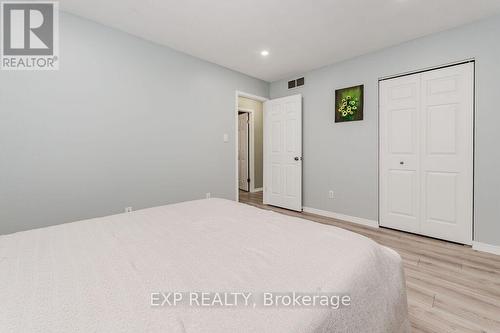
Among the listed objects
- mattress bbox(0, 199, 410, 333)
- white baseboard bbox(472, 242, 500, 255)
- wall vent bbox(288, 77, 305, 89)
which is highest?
wall vent bbox(288, 77, 305, 89)

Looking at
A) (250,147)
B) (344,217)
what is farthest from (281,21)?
(250,147)

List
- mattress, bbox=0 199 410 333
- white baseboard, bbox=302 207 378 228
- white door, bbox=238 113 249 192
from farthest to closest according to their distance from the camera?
white door, bbox=238 113 249 192
white baseboard, bbox=302 207 378 228
mattress, bbox=0 199 410 333

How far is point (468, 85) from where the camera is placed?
2.53 meters

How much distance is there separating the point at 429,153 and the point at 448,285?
1.65 m

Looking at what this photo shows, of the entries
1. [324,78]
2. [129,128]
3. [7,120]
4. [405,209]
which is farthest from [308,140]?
[7,120]

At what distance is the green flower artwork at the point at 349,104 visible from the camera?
336 centimetres

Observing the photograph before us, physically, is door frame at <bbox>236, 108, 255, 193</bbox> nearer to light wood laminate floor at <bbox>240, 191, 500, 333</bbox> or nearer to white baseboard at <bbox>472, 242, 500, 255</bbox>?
light wood laminate floor at <bbox>240, 191, 500, 333</bbox>

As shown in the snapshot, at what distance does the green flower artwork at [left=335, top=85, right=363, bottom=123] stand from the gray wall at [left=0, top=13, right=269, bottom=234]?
6.53 ft

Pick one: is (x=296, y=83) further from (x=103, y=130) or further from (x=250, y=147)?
(x=103, y=130)

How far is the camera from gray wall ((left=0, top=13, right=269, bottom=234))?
2100 mm

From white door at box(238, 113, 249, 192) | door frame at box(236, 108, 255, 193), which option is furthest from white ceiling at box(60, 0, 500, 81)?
white door at box(238, 113, 249, 192)

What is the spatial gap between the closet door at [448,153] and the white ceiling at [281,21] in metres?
0.64

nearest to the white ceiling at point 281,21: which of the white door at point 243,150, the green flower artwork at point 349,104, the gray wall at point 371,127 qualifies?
the gray wall at point 371,127

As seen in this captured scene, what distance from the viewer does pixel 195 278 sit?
2.65 feet
